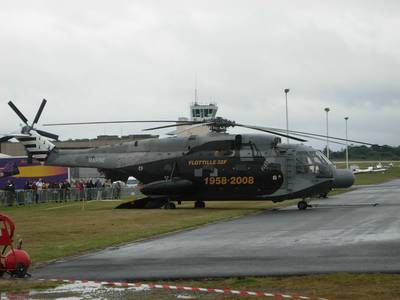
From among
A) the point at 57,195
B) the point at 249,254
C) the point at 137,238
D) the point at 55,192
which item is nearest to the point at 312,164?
the point at 137,238

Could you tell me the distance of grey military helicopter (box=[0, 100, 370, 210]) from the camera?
106ft

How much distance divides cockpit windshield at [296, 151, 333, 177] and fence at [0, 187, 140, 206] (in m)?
18.9

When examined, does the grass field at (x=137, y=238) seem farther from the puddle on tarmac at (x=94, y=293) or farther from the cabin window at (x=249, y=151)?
the cabin window at (x=249, y=151)

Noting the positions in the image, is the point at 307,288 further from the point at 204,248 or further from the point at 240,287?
the point at 204,248

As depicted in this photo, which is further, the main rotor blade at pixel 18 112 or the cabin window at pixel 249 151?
the main rotor blade at pixel 18 112

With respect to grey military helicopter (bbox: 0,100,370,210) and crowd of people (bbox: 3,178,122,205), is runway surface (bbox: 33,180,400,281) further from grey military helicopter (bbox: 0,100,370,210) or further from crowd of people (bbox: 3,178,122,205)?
crowd of people (bbox: 3,178,122,205)

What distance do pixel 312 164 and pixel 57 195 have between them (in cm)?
A: 2084

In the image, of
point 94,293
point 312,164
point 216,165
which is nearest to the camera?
point 94,293

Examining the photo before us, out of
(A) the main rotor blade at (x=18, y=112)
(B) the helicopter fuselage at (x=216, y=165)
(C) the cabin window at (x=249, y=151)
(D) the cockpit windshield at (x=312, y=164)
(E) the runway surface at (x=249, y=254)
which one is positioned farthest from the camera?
(A) the main rotor blade at (x=18, y=112)

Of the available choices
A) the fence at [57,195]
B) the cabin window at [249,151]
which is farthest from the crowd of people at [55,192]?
the cabin window at [249,151]

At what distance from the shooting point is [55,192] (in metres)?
45.4

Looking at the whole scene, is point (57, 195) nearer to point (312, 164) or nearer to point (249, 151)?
point (249, 151)

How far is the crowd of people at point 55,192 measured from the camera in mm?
41188

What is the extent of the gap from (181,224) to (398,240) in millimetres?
10046
